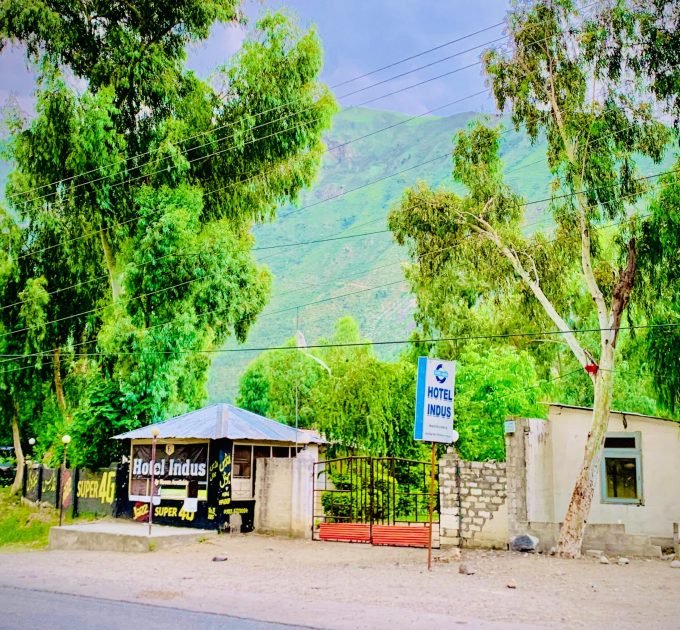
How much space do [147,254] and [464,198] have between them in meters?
11.8

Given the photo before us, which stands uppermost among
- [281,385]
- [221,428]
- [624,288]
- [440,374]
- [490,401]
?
Result: [281,385]

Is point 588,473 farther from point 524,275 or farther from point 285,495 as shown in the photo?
point 285,495

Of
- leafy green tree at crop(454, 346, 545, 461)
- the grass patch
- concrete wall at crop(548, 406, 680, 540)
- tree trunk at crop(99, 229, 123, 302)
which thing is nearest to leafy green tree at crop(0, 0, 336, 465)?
tree trunk at crop(99, 229, 123, 302)

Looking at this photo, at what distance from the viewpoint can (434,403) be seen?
14977mm

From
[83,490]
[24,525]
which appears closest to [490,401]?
[83,490]

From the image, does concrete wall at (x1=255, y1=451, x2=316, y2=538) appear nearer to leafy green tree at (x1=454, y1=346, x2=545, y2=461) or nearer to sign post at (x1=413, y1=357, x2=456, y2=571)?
sign post at (x1=413, y1=357, x2=456, y2=571)

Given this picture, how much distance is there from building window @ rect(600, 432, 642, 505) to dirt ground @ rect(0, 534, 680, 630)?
9.40 ft

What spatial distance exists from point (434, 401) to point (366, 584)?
3791 millimetres

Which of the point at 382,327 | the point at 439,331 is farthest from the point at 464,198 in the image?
the point at 382,327

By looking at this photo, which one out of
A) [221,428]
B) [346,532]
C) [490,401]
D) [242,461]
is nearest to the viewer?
[346,532]

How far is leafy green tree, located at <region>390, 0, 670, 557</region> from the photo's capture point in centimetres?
1886

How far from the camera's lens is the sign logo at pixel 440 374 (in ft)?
49.6

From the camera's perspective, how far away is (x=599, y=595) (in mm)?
11820

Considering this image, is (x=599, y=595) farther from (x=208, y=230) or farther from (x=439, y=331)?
(x=439, y=331)
